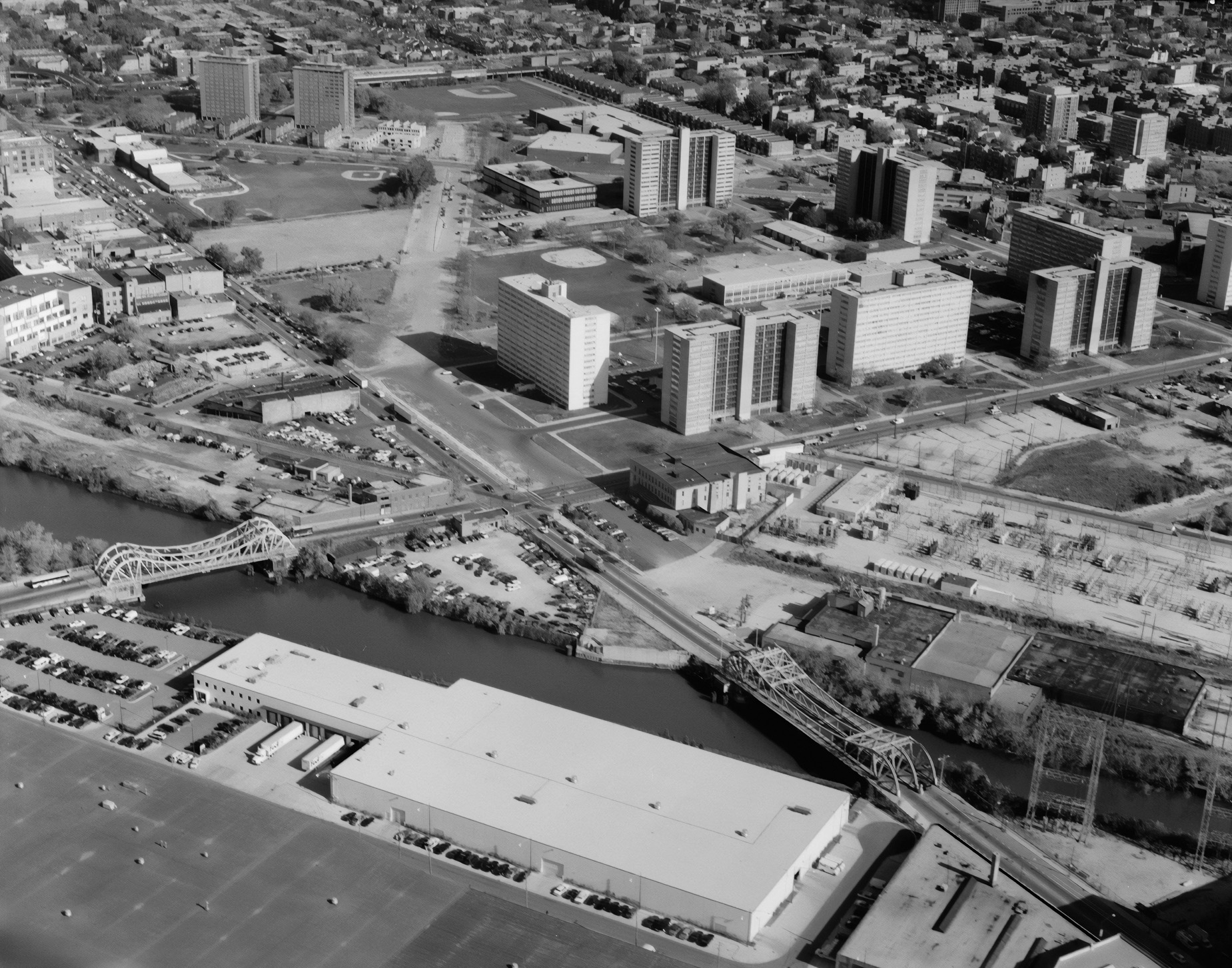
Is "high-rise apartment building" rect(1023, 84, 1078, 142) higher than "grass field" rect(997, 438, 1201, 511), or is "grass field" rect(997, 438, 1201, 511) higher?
"high-rise apartment building" rect(1023, 84, 1078, 142)

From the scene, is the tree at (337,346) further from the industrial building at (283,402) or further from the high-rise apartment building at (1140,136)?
the high-rise apartment building at (1140,136)

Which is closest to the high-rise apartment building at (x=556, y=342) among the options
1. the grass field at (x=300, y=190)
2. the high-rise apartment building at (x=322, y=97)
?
the grass field at (x=300, y=190)

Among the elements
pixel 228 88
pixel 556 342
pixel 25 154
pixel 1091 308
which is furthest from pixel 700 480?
pixel 228 88

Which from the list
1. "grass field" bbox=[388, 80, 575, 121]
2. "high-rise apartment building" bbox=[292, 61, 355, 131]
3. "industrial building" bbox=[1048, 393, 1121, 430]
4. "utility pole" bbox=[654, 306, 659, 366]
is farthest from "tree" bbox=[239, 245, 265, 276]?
"grass field" bbox=[388, 80, 575, 121]

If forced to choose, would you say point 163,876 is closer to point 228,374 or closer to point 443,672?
point 443,672

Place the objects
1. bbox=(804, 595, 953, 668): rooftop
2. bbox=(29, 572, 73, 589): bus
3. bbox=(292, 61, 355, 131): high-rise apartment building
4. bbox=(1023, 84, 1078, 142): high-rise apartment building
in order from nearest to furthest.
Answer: bbox=(804, 595, 953, 668): rooftop, bbox=(29, 572, 73, 589): bus, bbox=(292, 61, 355, 131): high-rise apartment building, bbox=(1023, 84, 1078, 142): high-rise apartment building

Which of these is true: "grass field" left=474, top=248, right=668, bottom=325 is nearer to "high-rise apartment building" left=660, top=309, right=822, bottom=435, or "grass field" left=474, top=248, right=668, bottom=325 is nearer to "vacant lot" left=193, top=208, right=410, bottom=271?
"vacant lot" left=193, top=208, right=410, bottom=271

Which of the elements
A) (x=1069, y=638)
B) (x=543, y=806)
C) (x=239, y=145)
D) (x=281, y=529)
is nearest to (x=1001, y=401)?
(x=1069, y=638)

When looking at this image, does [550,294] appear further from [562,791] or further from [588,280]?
[562,791]
